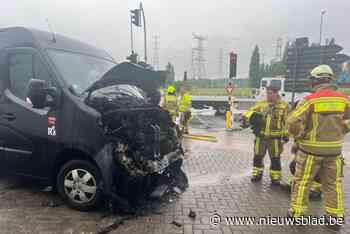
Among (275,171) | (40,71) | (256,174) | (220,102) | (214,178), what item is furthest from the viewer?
(220,102)

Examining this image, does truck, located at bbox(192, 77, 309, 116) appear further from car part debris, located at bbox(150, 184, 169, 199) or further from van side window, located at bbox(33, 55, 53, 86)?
van side window, located at bbox(33, 55, 53, 86)

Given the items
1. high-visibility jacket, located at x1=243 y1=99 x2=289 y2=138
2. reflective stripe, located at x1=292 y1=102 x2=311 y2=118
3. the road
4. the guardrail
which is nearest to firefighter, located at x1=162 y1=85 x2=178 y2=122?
the road

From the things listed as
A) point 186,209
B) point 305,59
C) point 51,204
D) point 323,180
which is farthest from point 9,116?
point 305,59

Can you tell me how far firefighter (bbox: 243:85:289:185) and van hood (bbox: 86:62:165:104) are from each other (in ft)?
5.87

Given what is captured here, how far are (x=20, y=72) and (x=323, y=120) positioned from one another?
13.8 ft

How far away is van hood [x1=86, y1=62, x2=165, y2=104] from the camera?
11.7 ft

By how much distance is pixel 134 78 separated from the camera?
4027 mm

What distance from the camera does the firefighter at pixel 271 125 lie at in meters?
4.62

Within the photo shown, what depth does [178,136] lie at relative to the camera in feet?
14.1

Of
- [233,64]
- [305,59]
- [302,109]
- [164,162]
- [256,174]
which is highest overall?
[305,59]

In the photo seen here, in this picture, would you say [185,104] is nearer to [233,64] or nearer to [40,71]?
[233,64]

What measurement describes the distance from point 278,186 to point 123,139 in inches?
122

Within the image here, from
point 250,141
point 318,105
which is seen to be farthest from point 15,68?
point 250,141

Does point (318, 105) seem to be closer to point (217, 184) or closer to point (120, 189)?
point (217, 184)
